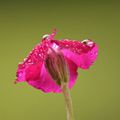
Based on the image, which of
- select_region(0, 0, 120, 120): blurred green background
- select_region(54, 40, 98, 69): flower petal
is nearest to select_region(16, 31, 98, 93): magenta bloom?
select_region(54, 40, 98, 69): flower petal

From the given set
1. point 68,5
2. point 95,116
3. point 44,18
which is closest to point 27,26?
point 44,18

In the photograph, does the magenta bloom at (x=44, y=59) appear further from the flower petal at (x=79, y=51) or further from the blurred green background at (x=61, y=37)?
the blurred green background at (x=61, y=37)

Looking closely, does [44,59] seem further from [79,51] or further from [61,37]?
[61,37]

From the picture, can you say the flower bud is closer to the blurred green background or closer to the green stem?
the green stem

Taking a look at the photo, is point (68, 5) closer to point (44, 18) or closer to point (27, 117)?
point (44, 18)

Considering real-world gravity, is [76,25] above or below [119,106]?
above

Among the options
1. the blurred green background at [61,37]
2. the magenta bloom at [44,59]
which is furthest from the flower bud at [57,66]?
the blurred green background at [61,37]

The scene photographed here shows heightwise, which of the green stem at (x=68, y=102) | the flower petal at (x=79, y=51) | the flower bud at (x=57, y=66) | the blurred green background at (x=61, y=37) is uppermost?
the blurred green background at (x=61, y=37)
